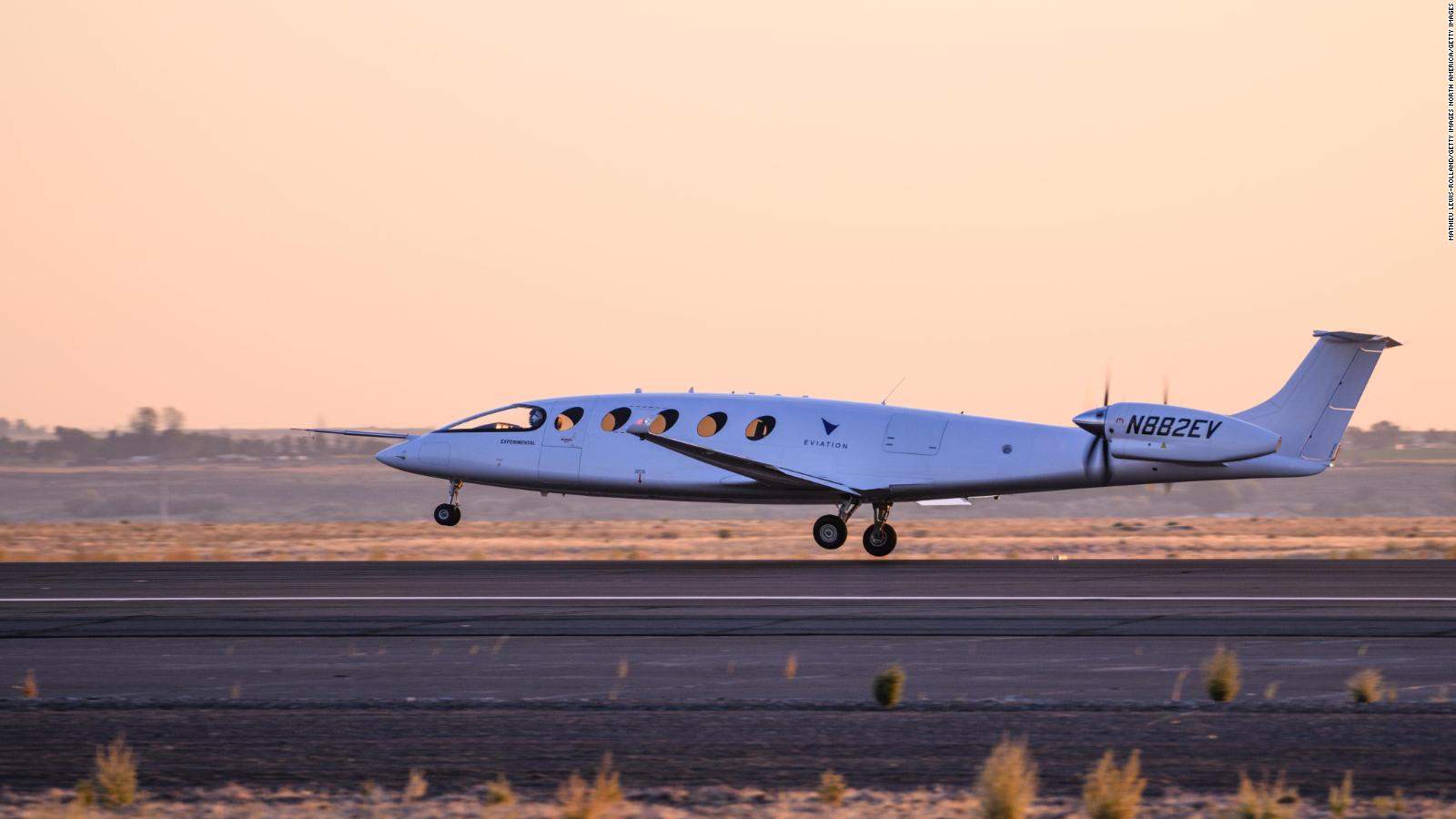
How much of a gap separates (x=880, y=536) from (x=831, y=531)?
1.09m

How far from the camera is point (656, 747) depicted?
1211cm

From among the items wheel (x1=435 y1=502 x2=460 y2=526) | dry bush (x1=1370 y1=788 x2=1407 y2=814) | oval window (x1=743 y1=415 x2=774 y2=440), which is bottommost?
dry bush (x1=1370 y1=788 x2=1407 y2=814)

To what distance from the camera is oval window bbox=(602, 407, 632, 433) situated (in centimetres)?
3475

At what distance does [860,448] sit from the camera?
33250 millimetres

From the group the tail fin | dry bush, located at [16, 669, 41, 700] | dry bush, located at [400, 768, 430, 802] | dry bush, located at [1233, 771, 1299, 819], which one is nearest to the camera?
dry bush, located at [1233, 771, 1299, 819]

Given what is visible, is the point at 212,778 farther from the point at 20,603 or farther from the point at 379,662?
the point at 20,603

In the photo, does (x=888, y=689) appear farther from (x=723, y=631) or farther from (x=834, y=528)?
(x=834, y=528)

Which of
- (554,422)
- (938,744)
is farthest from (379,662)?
(554,422)

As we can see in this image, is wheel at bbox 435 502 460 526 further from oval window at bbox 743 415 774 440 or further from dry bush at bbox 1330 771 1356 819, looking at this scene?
dry bush at bbox 1330 771 1356 819

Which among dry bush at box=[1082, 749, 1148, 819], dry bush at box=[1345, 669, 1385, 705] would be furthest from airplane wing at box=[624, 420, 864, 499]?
dry bush at box=[1082, 749, 1148, 819]

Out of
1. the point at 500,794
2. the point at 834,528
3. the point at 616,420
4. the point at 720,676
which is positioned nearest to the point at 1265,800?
the point at 500,794

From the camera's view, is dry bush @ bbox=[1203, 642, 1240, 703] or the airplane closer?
dry bush @ bbox=[1203, 642, 1240, 703]

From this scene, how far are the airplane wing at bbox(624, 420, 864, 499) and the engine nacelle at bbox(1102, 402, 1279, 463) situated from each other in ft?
16.8

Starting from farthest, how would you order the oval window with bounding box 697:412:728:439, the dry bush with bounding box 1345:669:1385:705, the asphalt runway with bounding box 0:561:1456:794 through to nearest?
the oval window with bounding box 697:412:728:439 → the dry bush with bounding box 1345:669:1385:705 → the asphalt runway with bounding box 0:561:1456:794
